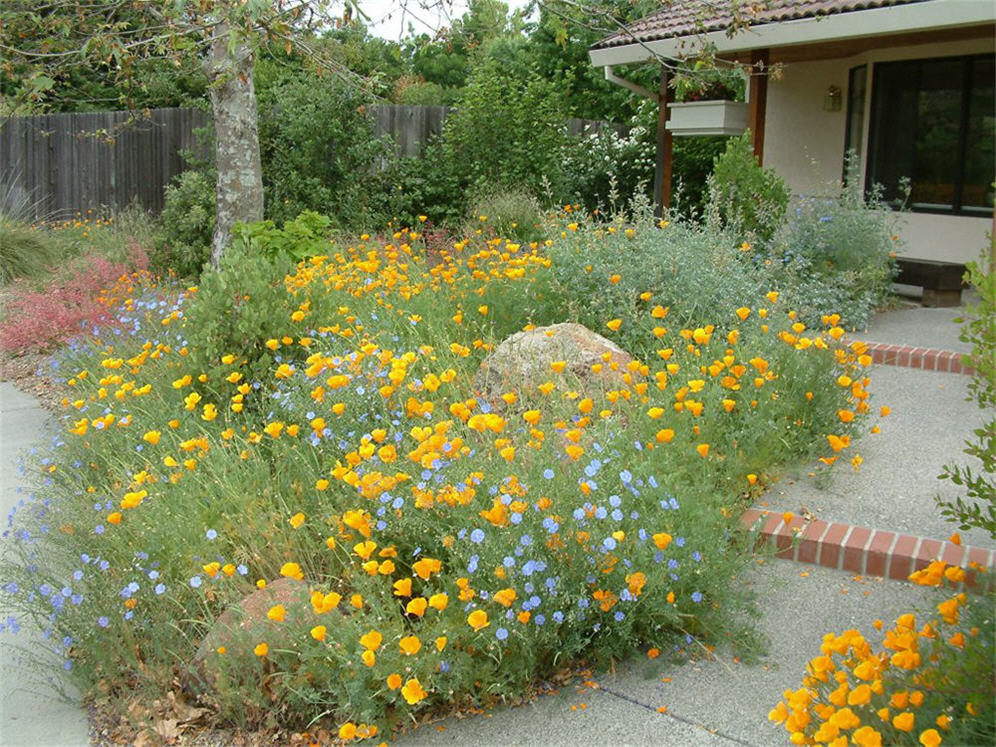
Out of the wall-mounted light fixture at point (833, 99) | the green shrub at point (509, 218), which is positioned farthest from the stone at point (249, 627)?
the wall-mounted light fixture at point (833, 99)

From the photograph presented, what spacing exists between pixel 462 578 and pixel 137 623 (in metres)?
1.24

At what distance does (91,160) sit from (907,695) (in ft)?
49.8

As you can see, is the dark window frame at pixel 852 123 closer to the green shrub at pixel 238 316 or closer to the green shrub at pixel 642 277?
the green shrub at pixel 642 277

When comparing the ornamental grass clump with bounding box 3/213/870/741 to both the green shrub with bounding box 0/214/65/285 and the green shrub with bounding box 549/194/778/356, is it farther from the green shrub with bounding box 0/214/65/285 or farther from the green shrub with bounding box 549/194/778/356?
the green shrub with bounding box 0/214/65/285

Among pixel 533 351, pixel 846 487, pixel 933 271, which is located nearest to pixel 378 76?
pixel 533 351

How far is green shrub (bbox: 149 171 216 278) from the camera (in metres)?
11.9

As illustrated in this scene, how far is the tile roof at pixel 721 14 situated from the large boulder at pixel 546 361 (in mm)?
2894

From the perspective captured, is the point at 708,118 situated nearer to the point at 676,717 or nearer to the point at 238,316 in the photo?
the point at 238,316

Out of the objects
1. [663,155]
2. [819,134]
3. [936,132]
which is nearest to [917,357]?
[936,132]

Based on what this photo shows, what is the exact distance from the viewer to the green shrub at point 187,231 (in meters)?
11.9

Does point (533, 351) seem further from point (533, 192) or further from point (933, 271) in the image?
point (533, 192)

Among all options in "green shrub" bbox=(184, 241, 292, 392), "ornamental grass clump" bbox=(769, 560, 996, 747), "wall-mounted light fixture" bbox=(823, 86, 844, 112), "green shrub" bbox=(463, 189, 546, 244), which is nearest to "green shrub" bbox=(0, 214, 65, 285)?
"green shrub" bbox=(463, 189, 546, 244)

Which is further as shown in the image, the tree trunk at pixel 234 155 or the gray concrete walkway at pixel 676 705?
the tree trunk at pixel 234 155

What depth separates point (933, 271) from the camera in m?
9.38
